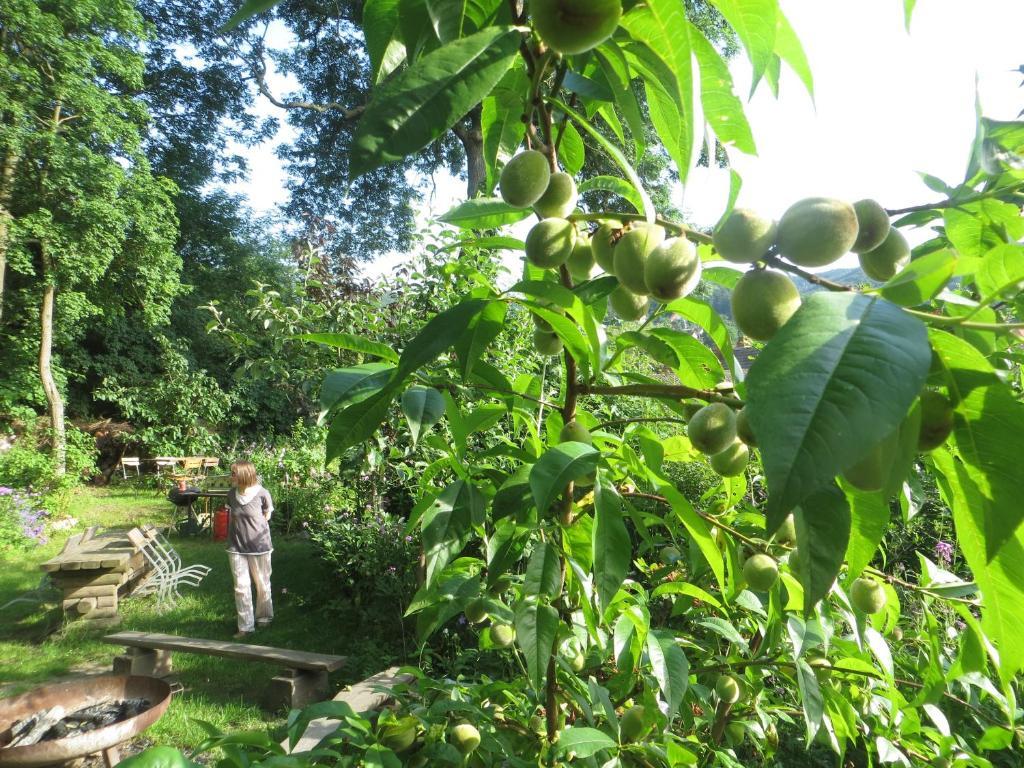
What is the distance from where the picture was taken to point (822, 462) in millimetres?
277

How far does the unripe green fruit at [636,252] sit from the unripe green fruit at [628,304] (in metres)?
0.12

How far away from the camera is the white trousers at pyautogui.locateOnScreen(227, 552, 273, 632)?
5.77 meters

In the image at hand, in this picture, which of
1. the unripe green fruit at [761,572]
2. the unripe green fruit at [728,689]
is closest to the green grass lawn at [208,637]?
the unripe green fruit at [728,689]

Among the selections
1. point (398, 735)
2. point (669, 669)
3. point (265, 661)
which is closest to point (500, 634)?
point (398, 735)

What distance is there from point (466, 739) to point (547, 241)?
869 mm

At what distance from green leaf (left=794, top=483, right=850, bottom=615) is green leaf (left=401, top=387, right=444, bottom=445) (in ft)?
1.53

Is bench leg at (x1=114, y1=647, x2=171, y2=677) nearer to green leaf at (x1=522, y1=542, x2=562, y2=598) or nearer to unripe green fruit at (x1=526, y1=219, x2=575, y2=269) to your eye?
green leaf at (x1=522, y1=542, x2=562, y2=598)

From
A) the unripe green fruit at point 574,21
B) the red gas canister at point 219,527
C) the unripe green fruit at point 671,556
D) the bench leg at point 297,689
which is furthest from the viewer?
the red gas canister at point 219,527

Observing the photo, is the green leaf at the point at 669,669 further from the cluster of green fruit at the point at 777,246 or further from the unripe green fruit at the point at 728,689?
the cluster of green fruit at the point at 777,246

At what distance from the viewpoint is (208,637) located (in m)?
5.75

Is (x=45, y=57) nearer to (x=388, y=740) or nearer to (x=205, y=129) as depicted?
(x=205, y=129)

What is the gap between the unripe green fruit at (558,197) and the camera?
0.75 metres

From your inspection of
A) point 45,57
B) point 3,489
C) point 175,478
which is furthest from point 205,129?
point 3,489

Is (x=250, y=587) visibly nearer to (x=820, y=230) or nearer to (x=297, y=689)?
(x=297, y=689)
